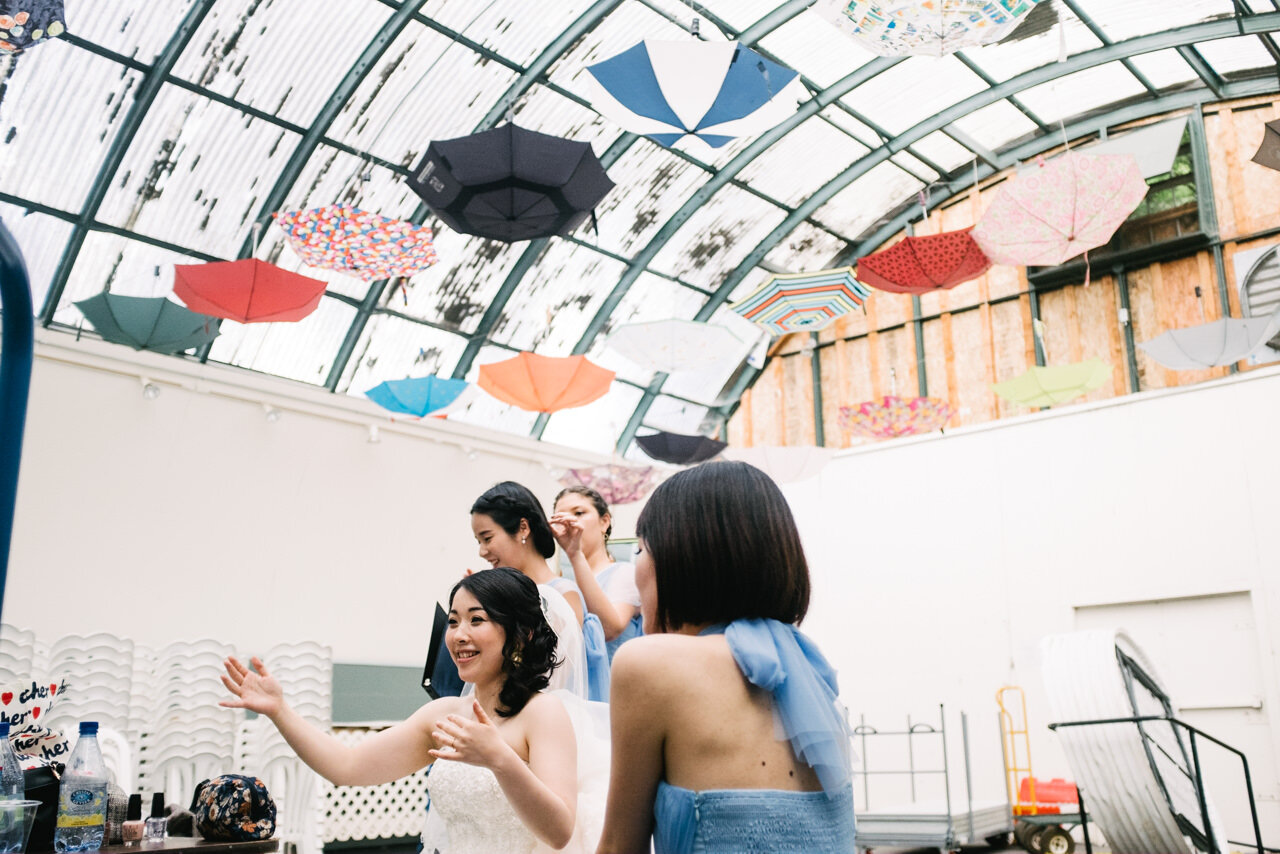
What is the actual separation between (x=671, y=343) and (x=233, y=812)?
8891 millimetres

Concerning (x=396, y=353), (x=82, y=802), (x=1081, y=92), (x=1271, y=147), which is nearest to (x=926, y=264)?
(x=1271, y=147)

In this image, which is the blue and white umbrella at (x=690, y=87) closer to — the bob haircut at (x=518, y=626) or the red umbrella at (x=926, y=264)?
the red umbrella at (x=926, y=264)

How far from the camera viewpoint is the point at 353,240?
8797 millimetres

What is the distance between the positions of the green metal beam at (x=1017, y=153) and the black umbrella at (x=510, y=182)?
6022mm

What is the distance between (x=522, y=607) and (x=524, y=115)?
9.13 meters

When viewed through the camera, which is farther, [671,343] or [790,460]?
[790,460]

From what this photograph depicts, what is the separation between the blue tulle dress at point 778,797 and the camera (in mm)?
1454

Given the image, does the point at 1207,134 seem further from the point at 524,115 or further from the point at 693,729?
the point at 693,729

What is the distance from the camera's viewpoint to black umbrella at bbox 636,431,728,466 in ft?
39.6

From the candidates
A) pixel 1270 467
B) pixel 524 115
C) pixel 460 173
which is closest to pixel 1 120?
pixel 460 173

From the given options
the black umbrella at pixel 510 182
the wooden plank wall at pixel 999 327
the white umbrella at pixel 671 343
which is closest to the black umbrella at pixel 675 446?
the white umbrella at pixel 671 343

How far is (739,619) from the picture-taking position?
1596mm

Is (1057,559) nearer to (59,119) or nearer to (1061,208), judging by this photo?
(1061,208)

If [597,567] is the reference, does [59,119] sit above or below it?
above
